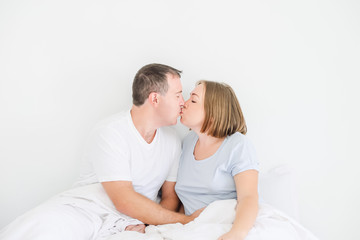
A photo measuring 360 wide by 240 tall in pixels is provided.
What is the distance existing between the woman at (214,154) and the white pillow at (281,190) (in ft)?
0.74

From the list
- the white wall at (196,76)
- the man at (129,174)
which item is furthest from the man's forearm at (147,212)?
the white wall at (196,76)

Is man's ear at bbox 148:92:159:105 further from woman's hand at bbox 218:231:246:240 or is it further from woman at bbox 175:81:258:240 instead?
woman's hand at bbox 218:231:246:240

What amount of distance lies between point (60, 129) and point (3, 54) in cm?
51

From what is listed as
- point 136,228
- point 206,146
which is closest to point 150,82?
point 206,146

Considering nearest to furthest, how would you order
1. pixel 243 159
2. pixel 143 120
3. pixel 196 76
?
pixel 243 159
pixel 143 120
pixel 196 76

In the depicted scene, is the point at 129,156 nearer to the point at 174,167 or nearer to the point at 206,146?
the point at 174,167

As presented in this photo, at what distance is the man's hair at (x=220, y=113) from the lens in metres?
1.51

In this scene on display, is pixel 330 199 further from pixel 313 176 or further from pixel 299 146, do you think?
pixel 299 146

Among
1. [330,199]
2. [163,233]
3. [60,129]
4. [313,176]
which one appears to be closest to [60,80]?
[60,129]

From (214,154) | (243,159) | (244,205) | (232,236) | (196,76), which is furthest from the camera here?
(196,76)

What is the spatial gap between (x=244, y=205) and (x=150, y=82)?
732mm

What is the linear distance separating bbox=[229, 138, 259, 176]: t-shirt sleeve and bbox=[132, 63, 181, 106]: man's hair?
0.46 m

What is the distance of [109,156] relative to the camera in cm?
148

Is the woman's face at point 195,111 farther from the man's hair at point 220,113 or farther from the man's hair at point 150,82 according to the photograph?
the man's hair at point 150,82
